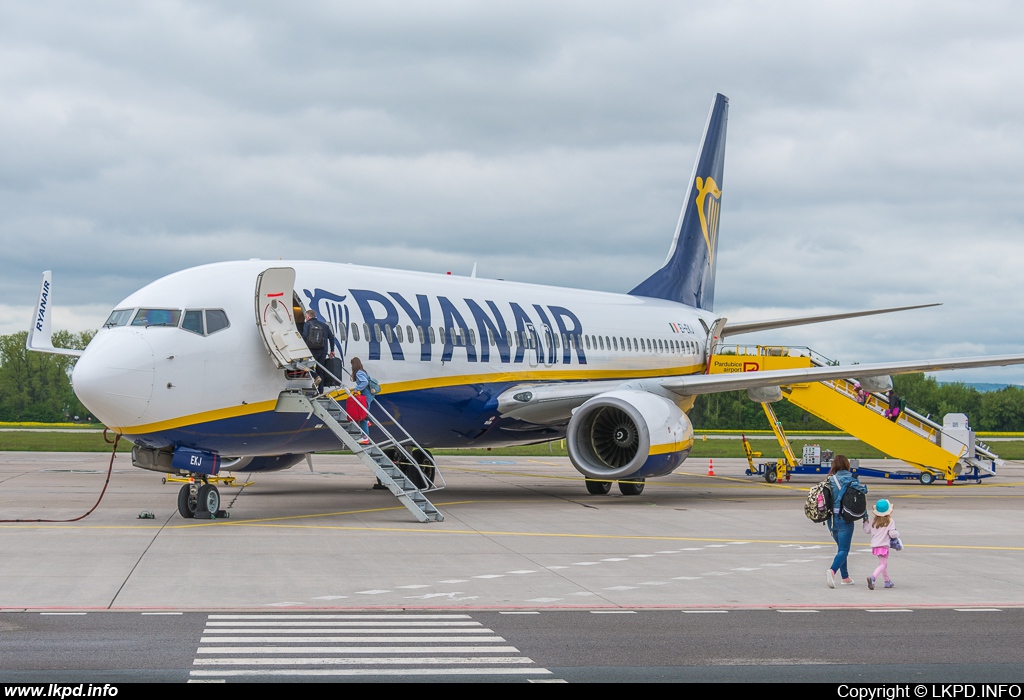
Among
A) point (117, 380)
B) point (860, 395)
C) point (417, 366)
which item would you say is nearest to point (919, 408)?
point (860, 395)

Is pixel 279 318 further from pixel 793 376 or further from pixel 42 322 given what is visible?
pixel 42 322

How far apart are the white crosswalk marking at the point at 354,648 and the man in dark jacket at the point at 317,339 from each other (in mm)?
8798

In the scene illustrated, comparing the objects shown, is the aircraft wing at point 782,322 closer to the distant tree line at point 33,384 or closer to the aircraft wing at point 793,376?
the aircraft wing at point 793,376

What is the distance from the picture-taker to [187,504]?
711 inches

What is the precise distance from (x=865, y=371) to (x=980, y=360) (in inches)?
115

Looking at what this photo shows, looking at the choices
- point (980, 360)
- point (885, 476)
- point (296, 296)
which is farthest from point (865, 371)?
point (296, 296)

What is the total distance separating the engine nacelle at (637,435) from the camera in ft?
72.4

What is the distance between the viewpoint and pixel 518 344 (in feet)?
78.1

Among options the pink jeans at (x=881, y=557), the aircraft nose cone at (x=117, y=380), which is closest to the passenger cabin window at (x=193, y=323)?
the aircraft nose cone at (x=117, y=380)

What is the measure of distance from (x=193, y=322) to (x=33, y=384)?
262ft

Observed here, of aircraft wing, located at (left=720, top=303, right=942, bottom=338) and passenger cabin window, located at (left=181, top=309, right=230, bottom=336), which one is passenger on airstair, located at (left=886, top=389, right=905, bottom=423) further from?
passenger cabin window, located at (left=181, top=309, right=230, bottom=336)

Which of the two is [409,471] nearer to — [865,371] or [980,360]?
[865,371]

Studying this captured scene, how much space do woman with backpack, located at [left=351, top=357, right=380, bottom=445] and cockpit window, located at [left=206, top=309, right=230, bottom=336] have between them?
8.10ft

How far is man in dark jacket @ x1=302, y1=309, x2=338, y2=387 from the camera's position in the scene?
18.5m
